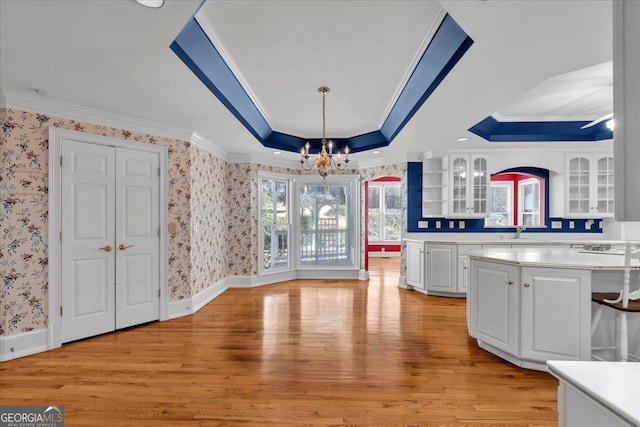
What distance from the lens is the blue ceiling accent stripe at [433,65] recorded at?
2250 millimetres

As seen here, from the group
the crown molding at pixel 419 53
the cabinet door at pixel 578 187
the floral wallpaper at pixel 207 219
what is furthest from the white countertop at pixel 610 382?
the cabinet door at pixel 578 187

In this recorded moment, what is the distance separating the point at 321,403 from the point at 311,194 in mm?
4767

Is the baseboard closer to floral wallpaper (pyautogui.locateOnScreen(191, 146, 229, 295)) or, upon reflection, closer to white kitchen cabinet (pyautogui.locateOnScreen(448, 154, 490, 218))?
floral wallpaper (pyautogui.locateOnScreen(191, 146, 229, 295))

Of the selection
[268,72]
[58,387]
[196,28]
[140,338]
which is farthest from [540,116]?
[58,387]

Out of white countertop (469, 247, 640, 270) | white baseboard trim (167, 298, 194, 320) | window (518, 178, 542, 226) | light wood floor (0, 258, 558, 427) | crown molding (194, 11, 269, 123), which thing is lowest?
light wood floor (0, 258, 558, 427)

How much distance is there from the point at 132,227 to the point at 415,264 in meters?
4.34

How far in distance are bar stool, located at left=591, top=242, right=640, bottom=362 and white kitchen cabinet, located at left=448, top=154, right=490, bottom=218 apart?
3094 millimetres

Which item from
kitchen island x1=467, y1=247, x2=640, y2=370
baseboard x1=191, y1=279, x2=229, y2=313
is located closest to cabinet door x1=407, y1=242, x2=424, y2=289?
kitchen island x1=467, y1=247, x2=640, y2=370

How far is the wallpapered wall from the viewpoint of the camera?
2.98m

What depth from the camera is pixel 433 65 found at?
8.88ft

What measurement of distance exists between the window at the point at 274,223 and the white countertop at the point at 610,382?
5.34 metres

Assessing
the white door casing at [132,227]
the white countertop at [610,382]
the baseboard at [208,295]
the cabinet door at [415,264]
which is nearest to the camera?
the white countertop at [610,382]

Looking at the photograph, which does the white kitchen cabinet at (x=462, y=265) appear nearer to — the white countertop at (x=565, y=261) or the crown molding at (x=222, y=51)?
the white countertop at (x=565, y=261)

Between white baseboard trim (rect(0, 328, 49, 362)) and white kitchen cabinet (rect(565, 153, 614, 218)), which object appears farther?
white kitchen cabinet (rect(565, 153, 614, 218))
